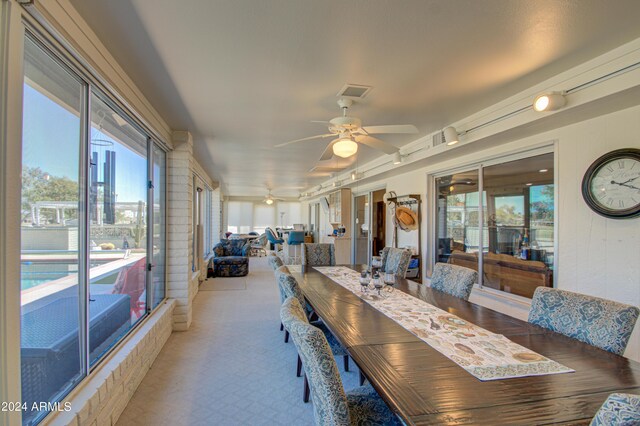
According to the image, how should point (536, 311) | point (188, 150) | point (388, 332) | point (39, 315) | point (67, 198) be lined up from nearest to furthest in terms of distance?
point (39, 315), point (67, 198), point (388, 332), point (536, 311), point (188, 150)

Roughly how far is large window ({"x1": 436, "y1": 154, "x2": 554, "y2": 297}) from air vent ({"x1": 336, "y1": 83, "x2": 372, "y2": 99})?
1.95 m

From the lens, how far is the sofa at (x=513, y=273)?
3.10m

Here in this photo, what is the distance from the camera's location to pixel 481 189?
389 cm

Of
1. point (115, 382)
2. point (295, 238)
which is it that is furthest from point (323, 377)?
point (295, 238)

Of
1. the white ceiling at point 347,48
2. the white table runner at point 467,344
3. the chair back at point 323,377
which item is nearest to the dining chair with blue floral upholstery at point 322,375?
the chair back at point 323,377

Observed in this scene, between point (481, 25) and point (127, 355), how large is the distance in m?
3.17

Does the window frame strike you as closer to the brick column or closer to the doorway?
the doorway

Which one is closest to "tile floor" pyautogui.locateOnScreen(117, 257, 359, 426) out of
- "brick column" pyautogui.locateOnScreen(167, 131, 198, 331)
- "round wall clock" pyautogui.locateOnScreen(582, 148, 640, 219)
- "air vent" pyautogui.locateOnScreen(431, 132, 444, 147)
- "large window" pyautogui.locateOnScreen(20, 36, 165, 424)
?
"brick column" pyautogui.locateOnScreen(167, 131, 198, 331)

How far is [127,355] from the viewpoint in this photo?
89.0 inches

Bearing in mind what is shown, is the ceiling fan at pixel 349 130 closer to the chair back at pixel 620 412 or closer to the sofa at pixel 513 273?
the sofa at pixel 513 273

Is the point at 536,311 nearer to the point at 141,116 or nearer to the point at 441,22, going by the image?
the point at 441,22

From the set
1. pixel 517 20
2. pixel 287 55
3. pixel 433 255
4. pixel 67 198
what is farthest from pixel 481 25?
pixel 433 255

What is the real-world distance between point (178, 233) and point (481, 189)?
12.4ft

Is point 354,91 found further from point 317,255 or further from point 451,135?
point 317,255
